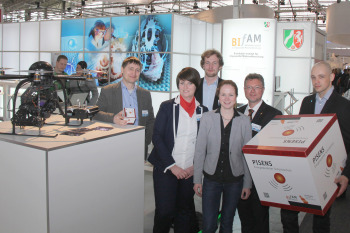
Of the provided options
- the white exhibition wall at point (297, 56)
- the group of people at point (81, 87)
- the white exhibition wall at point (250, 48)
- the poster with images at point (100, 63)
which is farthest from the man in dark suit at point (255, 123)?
the white exhibition wall at point (297, 56)

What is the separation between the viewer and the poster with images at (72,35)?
8273 mm

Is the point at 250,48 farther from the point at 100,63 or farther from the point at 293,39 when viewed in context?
the point at 100,63

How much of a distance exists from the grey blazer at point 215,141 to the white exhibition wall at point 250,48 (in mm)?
3410

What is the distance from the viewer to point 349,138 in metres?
2.28

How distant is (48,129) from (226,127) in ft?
3.87

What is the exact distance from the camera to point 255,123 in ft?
8.18

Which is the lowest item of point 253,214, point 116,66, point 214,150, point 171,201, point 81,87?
point 253,214

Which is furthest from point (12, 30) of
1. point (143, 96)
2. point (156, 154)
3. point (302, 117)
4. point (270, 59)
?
point (302, 117)

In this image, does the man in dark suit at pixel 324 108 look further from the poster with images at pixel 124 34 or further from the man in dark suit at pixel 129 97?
the poster with images at pixel 124 34

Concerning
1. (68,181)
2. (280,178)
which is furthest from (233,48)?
(68,181)

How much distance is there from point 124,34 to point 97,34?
30.3 inches

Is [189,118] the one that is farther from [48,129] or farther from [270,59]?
[270,59]

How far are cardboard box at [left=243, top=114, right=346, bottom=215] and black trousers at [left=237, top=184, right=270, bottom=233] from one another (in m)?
0.51

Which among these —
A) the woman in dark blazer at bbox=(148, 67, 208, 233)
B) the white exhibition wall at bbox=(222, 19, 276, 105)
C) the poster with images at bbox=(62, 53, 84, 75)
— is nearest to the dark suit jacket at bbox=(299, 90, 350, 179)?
the woman in dark blazer at bbox=(148, 67, 208, 233)
